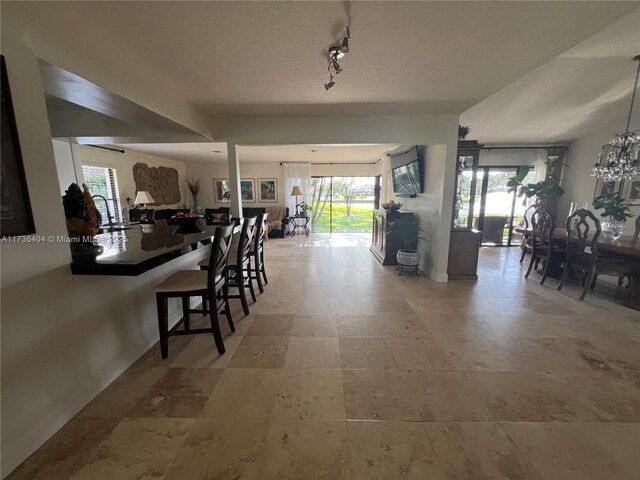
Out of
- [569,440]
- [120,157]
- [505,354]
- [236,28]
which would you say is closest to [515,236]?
[505,354]

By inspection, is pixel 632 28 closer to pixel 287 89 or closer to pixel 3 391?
pixel 287 89

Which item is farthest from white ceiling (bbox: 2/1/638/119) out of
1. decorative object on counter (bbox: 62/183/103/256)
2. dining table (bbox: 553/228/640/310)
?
dining table (bbox: 553/228/640/310)

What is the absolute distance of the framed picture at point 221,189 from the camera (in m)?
7.92

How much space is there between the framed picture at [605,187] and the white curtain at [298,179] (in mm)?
6475

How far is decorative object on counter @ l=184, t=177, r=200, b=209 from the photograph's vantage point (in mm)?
7684

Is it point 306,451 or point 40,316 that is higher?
point 40,316

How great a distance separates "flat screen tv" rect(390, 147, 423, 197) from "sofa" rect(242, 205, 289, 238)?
3.53 meters

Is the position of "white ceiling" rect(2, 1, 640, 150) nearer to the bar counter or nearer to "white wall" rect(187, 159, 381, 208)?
the bar counter

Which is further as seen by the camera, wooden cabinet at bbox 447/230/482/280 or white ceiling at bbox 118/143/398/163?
white ceiling at bbox 118/143/398/163

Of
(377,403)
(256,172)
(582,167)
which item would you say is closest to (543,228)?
(582,167)

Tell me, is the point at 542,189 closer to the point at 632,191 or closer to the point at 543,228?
the point at 632,191

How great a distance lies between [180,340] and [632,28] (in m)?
4.69

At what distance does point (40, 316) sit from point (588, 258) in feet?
17.9

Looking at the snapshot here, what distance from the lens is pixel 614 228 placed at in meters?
3.59
